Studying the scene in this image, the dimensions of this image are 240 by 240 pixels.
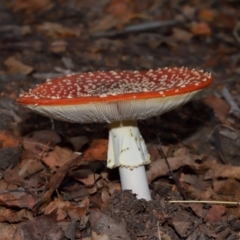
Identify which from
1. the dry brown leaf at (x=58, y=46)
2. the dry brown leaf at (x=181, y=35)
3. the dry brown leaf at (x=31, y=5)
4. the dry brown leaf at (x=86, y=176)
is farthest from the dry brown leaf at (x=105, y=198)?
the dry brown leaf at (x=31, y=5)

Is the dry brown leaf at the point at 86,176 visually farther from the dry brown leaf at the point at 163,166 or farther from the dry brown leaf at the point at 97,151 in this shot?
the dry brown leaf at the point at 163,166

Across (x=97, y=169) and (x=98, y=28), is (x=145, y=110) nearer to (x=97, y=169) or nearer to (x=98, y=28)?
(x=97, y=169)

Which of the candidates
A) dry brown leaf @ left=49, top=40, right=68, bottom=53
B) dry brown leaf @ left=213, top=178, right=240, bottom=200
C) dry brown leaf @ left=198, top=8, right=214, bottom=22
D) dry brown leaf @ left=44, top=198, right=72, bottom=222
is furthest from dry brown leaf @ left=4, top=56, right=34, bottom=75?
dry brown leaf @ left=198, top=8, right=214, bottom=22

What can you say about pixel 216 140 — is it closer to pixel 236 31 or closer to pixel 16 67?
pixel 16 67

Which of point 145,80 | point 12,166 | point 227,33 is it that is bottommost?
point 227,33

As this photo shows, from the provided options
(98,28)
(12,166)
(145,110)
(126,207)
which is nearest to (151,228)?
(126,207)

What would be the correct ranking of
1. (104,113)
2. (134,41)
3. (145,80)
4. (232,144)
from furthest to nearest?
1. (134,41)
2. (232,144)
3. (145,80)
4. (104,113)

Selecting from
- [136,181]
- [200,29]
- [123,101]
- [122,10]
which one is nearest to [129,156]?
[136,181]
